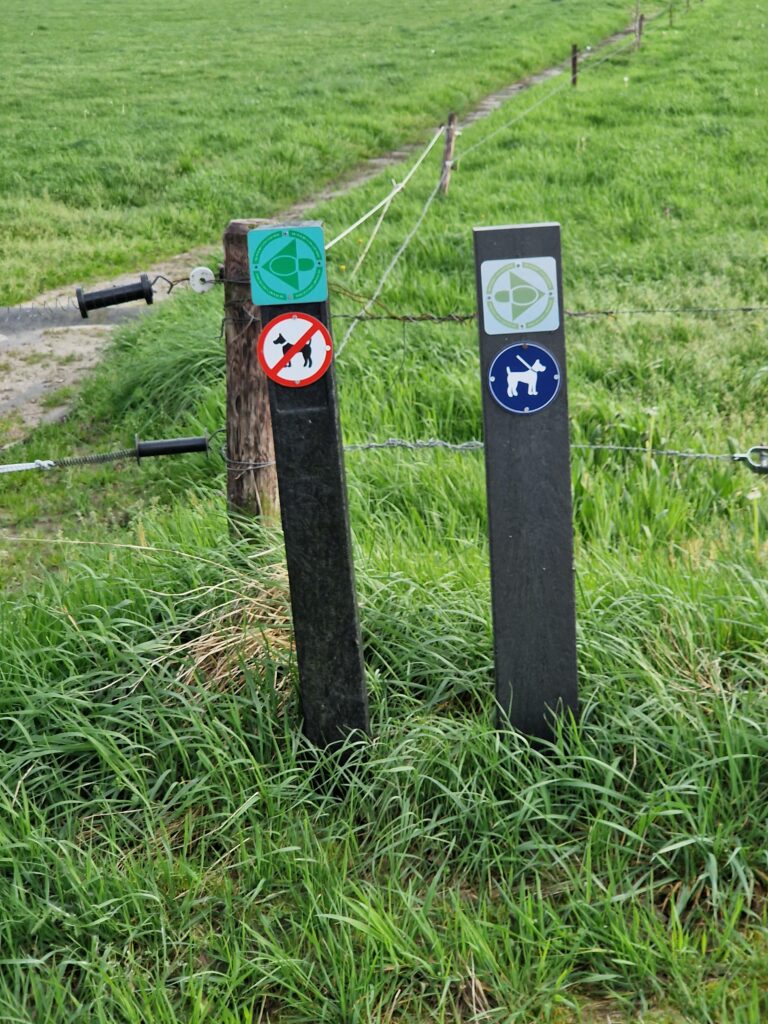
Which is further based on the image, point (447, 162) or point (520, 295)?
point (447, 162)

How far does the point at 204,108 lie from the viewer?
17688mm

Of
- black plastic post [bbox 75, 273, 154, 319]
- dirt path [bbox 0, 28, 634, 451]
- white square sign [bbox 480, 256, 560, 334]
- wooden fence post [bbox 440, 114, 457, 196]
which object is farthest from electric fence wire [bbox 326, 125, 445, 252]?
dirt path [bbox 0, 28, 634, 451]

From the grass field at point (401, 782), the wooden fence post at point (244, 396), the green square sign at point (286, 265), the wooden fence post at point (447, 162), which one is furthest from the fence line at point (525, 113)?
the green square sign at point (286, 265)

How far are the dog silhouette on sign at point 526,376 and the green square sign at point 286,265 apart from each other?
18.2 inches

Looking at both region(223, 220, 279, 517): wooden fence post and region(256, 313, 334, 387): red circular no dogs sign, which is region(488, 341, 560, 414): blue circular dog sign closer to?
region(256, 313, 334, 387): red circular no dogs sign

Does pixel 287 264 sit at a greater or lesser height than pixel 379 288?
greater

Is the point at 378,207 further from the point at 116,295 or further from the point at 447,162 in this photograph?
the point at 447,162

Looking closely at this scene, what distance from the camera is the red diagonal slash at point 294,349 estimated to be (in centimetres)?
248

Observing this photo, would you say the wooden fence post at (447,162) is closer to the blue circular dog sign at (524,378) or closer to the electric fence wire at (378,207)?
the electric fence wire at (378,207)

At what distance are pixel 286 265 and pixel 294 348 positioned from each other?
0.18m

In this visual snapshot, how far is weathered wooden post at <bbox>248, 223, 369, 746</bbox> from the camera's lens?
2.46 meters

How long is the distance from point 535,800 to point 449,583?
2.88 feet

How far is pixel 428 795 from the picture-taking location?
2652 mm

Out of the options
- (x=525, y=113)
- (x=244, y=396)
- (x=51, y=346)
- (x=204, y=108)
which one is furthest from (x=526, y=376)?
(x=204, y=108)
